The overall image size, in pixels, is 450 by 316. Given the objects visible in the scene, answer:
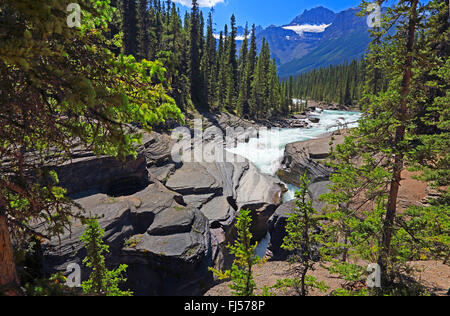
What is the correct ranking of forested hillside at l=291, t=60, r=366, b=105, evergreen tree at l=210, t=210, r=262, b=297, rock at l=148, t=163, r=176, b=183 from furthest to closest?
forested hillside at l=291, t=60, r=366, b=105, rock at l=148, t=163, r=176, b=183, evergreen tree at l=210, t=210, r=262, b=297

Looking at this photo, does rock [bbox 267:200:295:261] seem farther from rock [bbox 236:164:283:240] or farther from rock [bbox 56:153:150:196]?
rock [bbox 56:153:150:196]

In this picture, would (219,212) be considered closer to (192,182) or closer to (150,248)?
(192,182)

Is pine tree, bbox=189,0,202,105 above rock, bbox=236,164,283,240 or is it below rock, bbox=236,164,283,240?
above

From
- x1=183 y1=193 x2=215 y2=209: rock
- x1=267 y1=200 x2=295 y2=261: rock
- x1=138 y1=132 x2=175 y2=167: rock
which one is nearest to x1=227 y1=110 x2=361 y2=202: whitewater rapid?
x1=267 y1=200 x2=295 y2=261: rock

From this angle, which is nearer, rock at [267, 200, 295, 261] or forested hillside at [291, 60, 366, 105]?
rock at [267, 200, 295, 261]

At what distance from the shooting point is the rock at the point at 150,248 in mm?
11555

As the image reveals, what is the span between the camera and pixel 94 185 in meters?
14.5

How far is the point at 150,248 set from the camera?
11836 mm

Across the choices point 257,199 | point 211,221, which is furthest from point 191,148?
point 211,221

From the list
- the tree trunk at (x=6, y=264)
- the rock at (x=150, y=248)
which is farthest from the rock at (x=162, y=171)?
the tree trunk at (x=6, y=264)

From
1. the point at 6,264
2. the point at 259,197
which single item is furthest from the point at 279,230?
the point at 6,264

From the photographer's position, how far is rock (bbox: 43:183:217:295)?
1155 cm

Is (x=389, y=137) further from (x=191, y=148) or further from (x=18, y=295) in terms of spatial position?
(x=191, y=148)

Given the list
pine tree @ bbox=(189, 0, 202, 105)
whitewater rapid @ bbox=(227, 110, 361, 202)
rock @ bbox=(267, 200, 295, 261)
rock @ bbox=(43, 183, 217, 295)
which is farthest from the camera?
pine tree @ bbox=(189, 0, 202, 105)
